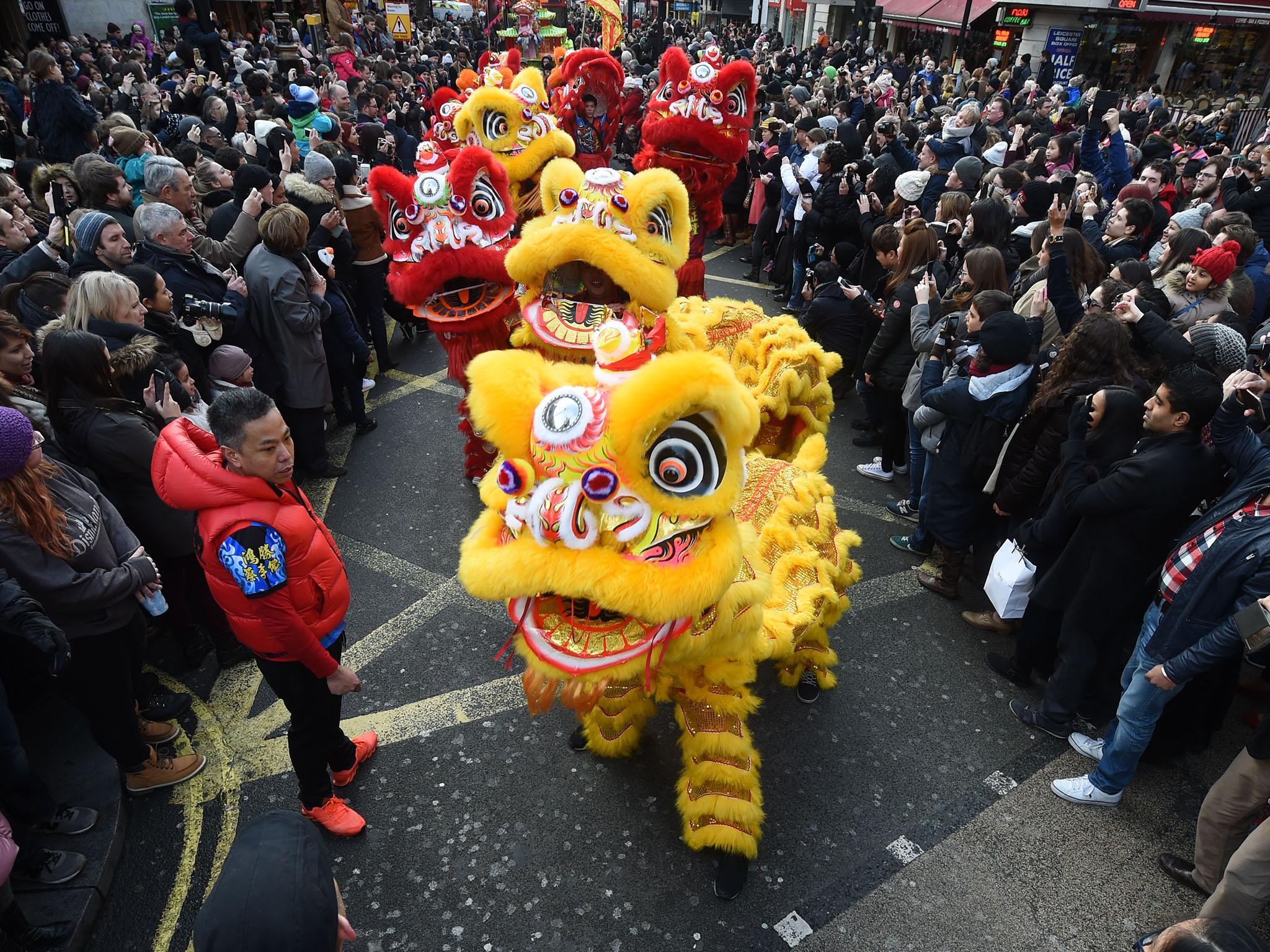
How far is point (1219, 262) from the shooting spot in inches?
186

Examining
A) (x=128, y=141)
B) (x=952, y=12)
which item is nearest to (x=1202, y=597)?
(x=128, y=141)

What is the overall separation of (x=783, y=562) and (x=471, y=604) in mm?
2179

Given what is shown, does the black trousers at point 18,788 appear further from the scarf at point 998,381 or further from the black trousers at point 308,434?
the scarf at point 998,381

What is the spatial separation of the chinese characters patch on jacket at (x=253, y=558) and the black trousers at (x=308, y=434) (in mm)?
3390

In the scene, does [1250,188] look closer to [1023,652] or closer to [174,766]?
[1023,652]

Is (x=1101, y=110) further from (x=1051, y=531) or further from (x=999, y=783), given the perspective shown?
(x=999, y=783)

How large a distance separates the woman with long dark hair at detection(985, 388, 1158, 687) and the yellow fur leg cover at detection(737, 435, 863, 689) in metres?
0.95

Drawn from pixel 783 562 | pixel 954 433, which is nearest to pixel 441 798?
pixel 783 562

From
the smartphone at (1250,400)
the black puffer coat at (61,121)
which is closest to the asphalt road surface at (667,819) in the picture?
the smartphone at (1250,400)

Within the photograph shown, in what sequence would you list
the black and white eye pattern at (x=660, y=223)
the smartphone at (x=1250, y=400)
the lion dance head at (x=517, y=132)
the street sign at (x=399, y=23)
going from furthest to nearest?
the street sign at (x=399, y=23), the lion dance head at (x=517, y=132), the black and white eye pattern at (x=660, y=223), the smartphone at (x=1250, y=400)

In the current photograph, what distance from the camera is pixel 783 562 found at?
3492 mm

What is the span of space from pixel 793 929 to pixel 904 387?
3952mm

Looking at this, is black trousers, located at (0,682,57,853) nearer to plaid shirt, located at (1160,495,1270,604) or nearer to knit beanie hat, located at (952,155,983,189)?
plaid shirt, located at (1160,495,1270,604)

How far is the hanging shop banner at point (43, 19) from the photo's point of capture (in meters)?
18.6
